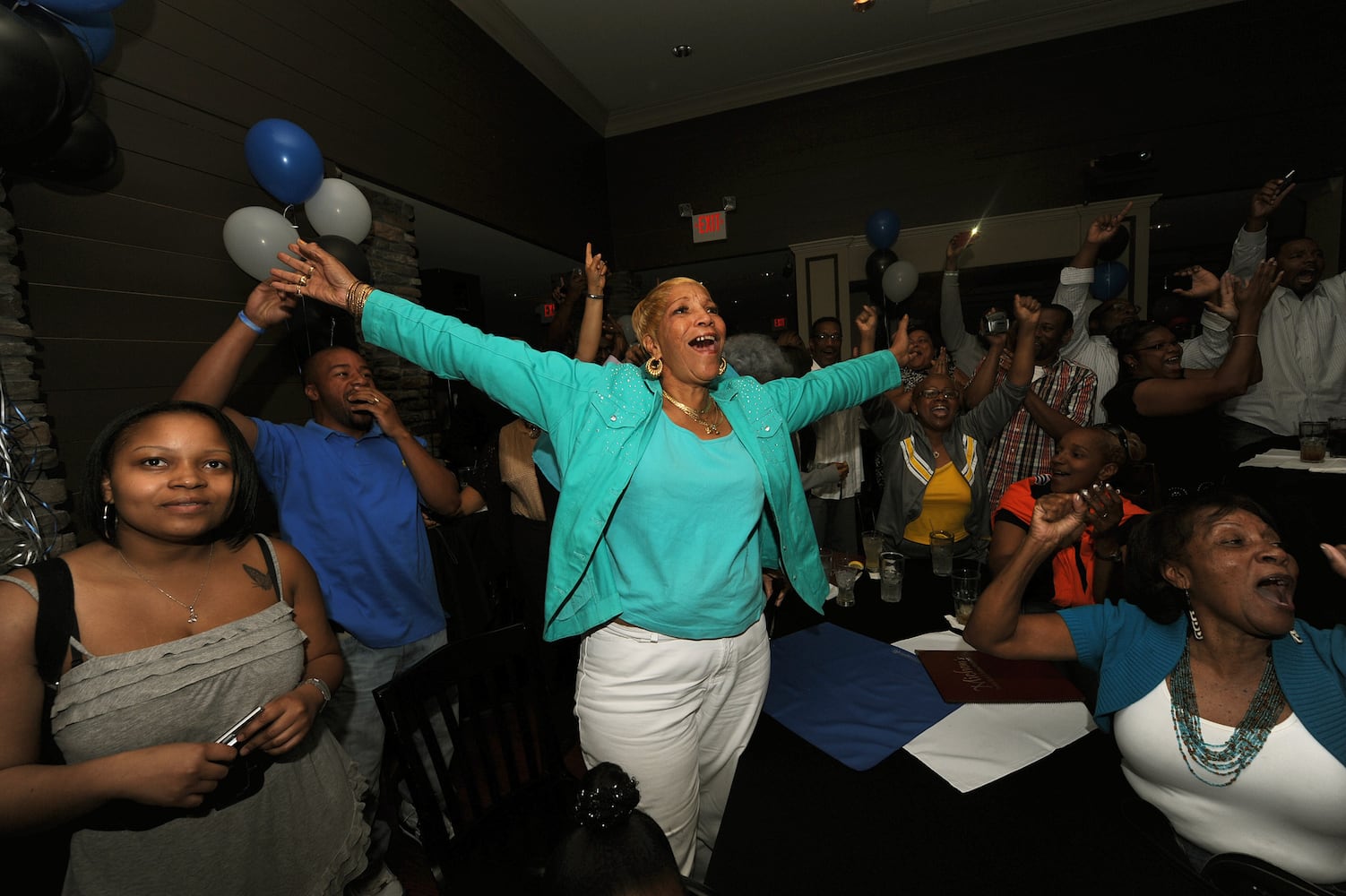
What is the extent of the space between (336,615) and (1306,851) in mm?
2377

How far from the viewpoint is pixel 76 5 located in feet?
5.16

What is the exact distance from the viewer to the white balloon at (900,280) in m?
5.19

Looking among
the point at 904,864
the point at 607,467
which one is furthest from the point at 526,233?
the point at 904,864

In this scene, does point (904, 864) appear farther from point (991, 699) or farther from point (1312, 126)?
point (1312, 126)

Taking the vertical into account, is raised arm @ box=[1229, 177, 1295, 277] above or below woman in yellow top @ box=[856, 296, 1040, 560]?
above

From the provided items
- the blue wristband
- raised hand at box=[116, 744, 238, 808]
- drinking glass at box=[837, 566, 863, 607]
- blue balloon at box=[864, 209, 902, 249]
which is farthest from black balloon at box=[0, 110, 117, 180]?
blue balloon at box=[864, 209, 902, 249]

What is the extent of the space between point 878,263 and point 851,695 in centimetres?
486

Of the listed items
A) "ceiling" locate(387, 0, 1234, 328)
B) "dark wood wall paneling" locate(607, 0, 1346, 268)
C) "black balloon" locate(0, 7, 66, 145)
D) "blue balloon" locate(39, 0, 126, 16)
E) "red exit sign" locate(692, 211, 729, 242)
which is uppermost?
"ceiling" locate(387, 0, 1234, 328)

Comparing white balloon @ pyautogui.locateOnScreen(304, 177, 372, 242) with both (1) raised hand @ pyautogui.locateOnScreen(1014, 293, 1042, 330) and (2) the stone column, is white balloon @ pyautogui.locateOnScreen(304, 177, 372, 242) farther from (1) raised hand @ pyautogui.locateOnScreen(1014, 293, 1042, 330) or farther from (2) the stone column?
(1) raised hand @ pyautogui.locateOnScreen(1014, 293, 1042, 330)

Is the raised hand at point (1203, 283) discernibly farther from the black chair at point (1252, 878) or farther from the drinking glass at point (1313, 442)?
the black chair at point (1252, 878)

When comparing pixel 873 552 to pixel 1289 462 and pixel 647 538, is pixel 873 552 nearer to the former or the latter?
pixel 647 538

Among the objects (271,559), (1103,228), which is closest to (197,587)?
(271,559)

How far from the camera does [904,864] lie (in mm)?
983

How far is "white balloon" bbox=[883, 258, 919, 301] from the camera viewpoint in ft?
17.0
